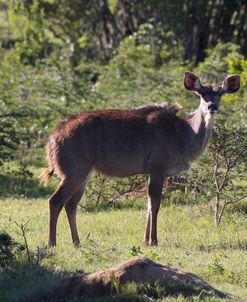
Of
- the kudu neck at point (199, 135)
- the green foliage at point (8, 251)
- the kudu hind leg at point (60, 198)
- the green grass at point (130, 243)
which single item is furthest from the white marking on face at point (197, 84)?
the green foliage at point (8, 251)

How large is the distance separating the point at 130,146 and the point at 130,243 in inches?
51.7

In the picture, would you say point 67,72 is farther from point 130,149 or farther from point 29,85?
point 130,149

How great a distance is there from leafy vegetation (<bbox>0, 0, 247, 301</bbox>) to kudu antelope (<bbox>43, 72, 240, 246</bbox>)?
510 mm

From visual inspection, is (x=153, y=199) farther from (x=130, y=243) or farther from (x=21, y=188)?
(x=21, y=188)

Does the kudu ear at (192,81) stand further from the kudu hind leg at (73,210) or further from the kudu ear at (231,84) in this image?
the kudu hind leg at (73,210)

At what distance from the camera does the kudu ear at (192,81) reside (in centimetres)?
1227

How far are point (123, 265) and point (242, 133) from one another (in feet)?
15.3

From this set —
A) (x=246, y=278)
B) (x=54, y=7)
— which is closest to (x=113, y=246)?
(x=246, y=278)

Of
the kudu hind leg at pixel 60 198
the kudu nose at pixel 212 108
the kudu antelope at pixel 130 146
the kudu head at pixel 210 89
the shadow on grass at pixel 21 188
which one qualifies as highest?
the kudu head at pixel 210 89

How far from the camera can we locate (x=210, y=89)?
39.8 ft

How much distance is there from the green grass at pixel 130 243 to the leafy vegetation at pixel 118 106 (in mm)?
19

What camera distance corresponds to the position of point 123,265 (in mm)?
8641

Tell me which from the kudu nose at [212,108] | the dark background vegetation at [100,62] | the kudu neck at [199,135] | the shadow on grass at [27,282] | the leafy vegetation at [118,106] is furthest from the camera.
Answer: the dark background vegetation at [100,62]

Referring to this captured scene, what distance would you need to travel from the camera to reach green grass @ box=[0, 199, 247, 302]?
935 cm
